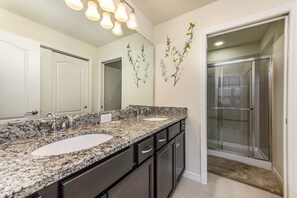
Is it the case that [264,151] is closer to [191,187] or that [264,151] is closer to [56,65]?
[191,187]

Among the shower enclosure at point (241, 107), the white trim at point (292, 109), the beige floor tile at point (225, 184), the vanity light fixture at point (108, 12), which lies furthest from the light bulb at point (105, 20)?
the shower enclosure at point (241, 107)

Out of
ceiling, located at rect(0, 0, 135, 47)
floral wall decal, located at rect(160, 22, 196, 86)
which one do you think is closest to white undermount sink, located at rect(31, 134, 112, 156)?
ceiling, located at rect(0, 0, 135, 47)

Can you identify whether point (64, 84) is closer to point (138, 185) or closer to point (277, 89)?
point (138, 185)

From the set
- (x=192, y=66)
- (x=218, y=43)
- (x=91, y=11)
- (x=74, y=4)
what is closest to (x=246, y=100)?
(x=218, y=43)

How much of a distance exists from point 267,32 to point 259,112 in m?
1.36

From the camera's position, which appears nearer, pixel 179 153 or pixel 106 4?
pixel 106 4

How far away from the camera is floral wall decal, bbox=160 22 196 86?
1.75m

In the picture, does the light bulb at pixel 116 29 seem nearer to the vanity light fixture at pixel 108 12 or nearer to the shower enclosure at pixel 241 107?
the vanity light fixture at pixel 108 12

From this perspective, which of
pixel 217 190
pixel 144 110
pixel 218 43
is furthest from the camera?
pixel 218 43

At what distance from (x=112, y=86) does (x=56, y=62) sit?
58 cm

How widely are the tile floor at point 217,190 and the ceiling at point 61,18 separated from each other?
1817 mm

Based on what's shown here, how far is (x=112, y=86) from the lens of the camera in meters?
1.45

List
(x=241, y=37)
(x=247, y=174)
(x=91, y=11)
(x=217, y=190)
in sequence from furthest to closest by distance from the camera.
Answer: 1. (x=241, y=37)
2. (x=247, y=174)
3. (x=217, y=190)
4. (x=91, y=11)

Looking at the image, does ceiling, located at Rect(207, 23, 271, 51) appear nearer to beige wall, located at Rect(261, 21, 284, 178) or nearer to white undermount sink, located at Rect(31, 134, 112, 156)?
beige wall, located at Rect(261, 21, 284, 178)
